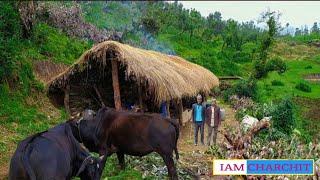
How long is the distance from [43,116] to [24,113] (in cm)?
65

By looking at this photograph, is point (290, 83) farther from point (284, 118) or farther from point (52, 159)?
point (52, 159)

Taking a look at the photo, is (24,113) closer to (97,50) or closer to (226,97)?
(97,50)

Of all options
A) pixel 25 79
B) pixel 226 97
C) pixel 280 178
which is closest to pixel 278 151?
pixel 280 178

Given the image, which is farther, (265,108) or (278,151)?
(265,108)

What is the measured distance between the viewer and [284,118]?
54.1 ft

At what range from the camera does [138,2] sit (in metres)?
51.0

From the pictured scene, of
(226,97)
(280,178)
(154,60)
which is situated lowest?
(226,97)

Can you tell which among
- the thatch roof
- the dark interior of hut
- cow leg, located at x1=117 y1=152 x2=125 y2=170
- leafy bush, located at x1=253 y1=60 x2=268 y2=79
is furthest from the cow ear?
leafy bush, located at x1=253 y1=60 x2=268 y2=79

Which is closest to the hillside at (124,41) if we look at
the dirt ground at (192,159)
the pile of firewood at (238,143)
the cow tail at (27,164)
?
the dirt ground at (192,159)

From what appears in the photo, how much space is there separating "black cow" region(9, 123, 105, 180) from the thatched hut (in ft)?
17.6

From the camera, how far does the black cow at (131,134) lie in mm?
9430

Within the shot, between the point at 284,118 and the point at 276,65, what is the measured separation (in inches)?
491

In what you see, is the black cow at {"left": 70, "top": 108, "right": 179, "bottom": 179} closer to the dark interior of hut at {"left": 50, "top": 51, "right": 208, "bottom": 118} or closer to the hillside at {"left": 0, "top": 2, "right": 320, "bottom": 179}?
the hillside at {"left": 0, "top": 2, "right": 320, "bottom": 179}

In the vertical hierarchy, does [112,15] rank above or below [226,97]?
above
